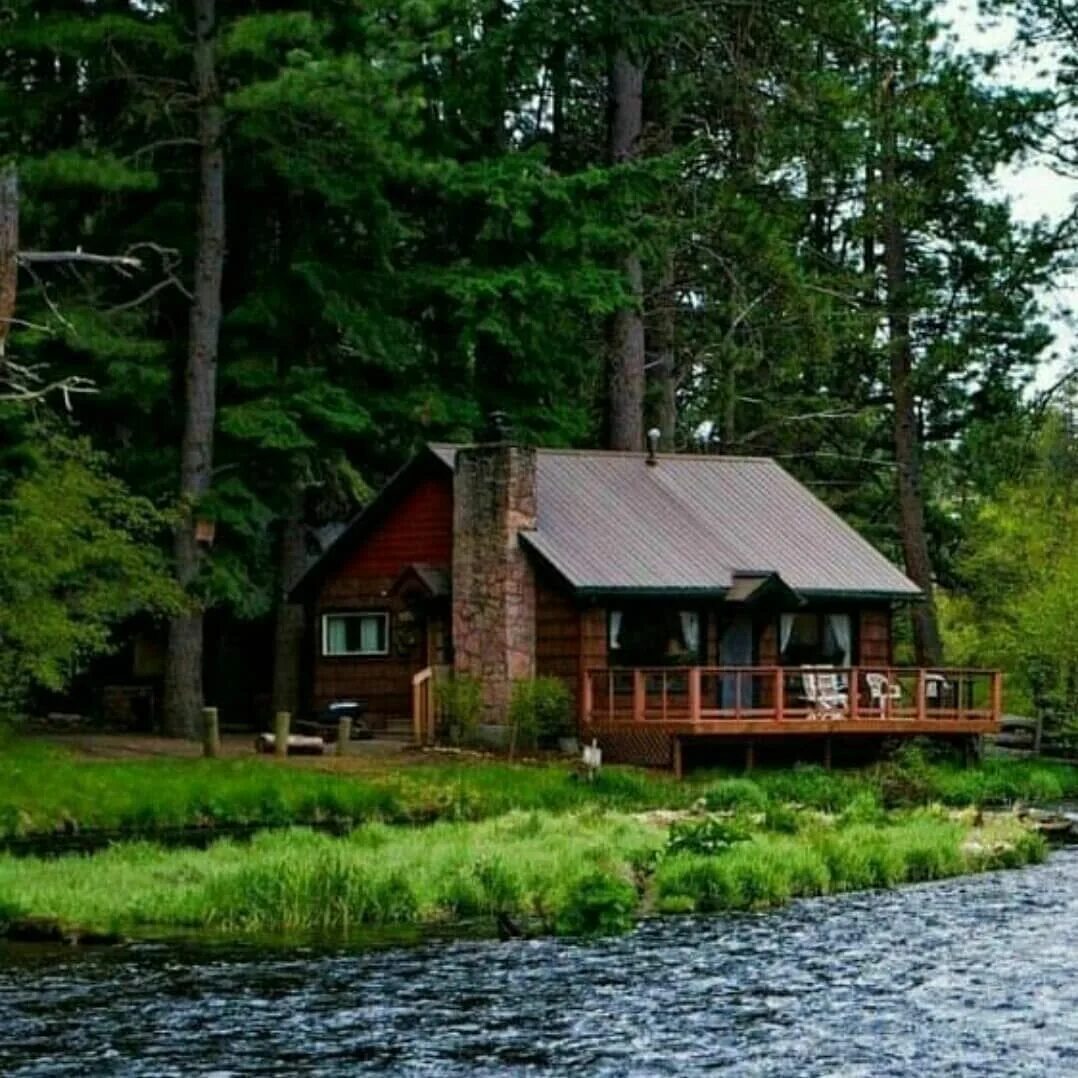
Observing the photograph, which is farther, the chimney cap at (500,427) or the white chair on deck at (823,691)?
the chimney cap at (500,427)

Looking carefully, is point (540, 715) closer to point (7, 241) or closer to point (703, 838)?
point (703, 838)

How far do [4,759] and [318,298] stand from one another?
38.5ft

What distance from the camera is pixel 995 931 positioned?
814 inches

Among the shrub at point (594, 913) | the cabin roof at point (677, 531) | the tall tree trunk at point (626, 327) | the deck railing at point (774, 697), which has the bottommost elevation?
the shrub at point (594, 913)

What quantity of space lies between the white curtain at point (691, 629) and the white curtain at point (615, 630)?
1.23 meters

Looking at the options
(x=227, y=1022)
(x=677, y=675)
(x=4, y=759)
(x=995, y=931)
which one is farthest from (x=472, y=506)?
(x=227, y=1022)

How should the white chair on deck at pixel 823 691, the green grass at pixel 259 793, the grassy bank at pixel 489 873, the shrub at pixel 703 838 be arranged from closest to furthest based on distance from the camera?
the grassy bank at pixel 489 873 < the shrub at pixel 703 838 < the green grass at pixel 259 793 < the white chair on deck at pixel 823 691

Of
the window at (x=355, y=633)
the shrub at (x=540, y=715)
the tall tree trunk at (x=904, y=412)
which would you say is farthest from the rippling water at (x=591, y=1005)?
the tall tree trunk at (x=904, y=412)

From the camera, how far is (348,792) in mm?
31359

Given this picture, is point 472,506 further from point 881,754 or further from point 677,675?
point 881,754

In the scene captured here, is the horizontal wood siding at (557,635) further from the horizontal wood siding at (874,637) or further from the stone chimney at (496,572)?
the horizontal wood siding at (874,637)

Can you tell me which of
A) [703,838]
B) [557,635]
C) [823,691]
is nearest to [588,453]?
[557,635]

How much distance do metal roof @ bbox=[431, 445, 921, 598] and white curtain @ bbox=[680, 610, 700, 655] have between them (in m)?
0.85

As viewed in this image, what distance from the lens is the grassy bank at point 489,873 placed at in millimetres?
21078
